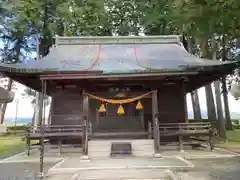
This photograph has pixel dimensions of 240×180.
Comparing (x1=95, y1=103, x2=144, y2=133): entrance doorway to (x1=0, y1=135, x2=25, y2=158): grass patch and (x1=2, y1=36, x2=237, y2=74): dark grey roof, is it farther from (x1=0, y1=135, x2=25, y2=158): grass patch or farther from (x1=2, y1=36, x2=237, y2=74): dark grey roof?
(x1=0, y1=135, x2=25, y2=158): grass patch

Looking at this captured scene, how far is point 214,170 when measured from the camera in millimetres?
7766

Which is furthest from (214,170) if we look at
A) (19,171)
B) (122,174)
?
(19,171)

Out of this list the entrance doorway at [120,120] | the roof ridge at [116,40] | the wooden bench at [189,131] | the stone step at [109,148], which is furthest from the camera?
the roof ridge at [116,40]

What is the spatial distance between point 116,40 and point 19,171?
10.1m

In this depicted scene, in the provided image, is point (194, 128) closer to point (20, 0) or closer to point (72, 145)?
point (72, 145)

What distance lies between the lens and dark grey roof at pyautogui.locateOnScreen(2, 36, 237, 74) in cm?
1087

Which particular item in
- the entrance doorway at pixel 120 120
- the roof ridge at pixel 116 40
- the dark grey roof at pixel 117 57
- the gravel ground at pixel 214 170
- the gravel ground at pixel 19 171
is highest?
the roof ridge at pixel 116 40

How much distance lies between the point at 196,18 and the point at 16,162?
871cm

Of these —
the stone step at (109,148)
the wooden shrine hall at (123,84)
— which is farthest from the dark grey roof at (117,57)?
the stone step at (109,148)

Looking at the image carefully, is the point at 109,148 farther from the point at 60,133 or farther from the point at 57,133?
the point at 57,133

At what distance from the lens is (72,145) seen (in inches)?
494

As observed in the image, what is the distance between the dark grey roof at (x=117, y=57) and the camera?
10.9 meters

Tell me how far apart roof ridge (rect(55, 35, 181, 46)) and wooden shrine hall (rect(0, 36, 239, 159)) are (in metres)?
0.07

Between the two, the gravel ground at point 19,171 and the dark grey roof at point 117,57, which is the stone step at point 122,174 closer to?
the gravel ground at point 19,171
